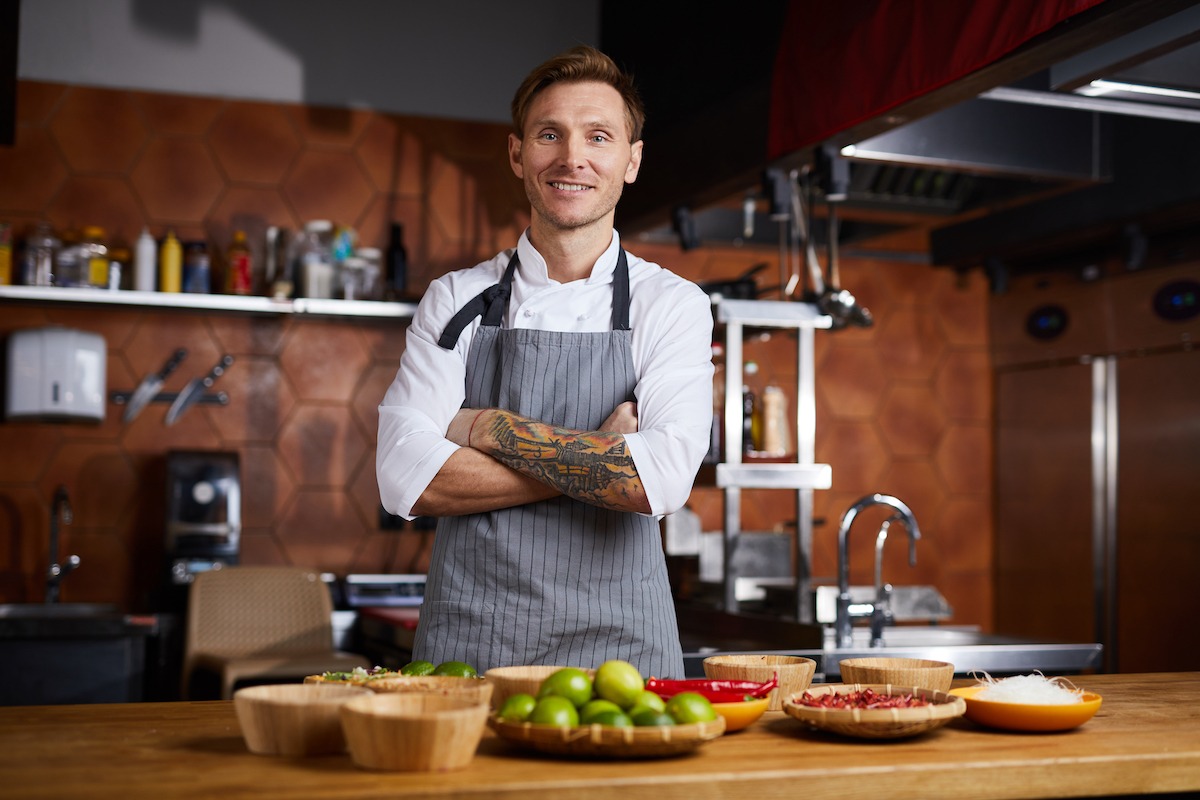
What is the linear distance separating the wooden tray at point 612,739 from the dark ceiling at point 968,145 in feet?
5.14

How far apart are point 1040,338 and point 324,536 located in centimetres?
273

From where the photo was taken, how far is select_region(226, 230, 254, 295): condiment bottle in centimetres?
420

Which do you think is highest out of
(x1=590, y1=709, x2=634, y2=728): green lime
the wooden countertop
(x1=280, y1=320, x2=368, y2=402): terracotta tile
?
(x1=280, y1=320, x2=368, y2=402): terracotta tile

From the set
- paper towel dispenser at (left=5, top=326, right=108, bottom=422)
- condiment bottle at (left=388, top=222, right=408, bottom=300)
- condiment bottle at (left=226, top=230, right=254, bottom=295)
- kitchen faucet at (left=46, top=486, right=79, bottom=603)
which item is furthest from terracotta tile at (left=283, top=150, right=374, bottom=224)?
kitchen faucet at (left=46, top=486, right=79, bottom=603)

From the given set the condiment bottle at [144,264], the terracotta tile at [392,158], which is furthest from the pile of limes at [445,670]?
the terracotta tile at [392,158]

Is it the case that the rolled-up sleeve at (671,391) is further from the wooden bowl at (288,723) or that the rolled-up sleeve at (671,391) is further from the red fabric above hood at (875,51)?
the red fabric above hood at (875,51)

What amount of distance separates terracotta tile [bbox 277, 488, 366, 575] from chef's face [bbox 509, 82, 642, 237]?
2.75m

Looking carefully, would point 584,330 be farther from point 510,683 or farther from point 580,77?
point 510,683

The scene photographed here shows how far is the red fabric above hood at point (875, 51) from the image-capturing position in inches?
94.5

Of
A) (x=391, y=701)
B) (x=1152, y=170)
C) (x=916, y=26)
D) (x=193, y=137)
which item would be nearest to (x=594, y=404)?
(x=391, y=701)

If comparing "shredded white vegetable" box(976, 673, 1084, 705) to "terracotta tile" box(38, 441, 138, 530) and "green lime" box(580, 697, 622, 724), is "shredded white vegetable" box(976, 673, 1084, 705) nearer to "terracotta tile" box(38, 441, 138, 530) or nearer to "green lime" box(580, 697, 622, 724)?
"green lime" box(580, 697, 622, 724)

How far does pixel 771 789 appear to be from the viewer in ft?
3.90

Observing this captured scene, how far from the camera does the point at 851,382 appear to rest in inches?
203

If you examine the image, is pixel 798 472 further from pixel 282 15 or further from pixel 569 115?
pixel 282 15
